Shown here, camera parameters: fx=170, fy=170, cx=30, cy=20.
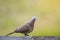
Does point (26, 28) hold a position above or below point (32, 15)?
below

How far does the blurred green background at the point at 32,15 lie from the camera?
164cm

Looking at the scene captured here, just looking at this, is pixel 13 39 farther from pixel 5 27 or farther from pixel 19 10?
pixel 19 10

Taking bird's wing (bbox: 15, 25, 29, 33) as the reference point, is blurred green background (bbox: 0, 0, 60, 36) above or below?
above

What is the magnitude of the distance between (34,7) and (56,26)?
29 centimetres

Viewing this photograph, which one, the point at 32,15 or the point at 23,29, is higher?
the point at 32,15

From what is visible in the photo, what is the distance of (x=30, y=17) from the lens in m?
1.66

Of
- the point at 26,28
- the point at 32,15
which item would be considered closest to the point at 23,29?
the point at 26,28

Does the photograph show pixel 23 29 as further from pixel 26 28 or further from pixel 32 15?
pixel 32 15

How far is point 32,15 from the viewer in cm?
166

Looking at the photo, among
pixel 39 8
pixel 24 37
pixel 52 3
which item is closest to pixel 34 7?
pixel 39 8

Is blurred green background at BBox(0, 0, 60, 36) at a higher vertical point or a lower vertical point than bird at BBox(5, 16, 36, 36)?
higher

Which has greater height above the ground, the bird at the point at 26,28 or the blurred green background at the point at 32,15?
the blurred green background at the point at 32,15

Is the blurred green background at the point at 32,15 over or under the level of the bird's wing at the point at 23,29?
over

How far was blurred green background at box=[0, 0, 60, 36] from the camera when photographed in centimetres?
164
